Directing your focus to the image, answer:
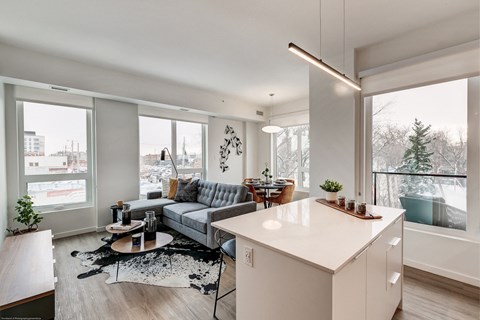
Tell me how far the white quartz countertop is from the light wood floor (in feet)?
3.18

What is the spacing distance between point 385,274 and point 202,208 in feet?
9.77

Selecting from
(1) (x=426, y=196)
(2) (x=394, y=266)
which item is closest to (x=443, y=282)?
(1) (x=426, y=196)

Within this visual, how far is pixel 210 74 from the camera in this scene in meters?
4.29

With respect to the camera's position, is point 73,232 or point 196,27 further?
point 73,232

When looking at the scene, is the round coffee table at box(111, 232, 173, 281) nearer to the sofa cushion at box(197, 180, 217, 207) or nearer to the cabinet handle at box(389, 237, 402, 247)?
the sofa cushion at box(197, 180, 217, 207)

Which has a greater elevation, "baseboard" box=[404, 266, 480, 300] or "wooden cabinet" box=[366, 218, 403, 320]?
"wooden cabinet" box=[366, 218, 403, 320]

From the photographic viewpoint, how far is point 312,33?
286 centimetres

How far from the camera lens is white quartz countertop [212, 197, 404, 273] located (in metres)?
1.17

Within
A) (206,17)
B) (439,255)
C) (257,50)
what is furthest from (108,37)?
(439,255)

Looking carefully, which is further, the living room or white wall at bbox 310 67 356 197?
white wall at bbox 310 67 356 197

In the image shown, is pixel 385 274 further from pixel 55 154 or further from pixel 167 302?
pixel 55 154

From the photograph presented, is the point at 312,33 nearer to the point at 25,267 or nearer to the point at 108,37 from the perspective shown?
the point at 108,37

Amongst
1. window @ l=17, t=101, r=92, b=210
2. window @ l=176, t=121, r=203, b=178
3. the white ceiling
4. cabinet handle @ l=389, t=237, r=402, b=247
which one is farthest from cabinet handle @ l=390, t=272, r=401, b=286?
window @ l=17, t=101, r=92, b=210

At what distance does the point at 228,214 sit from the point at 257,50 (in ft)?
8.27
